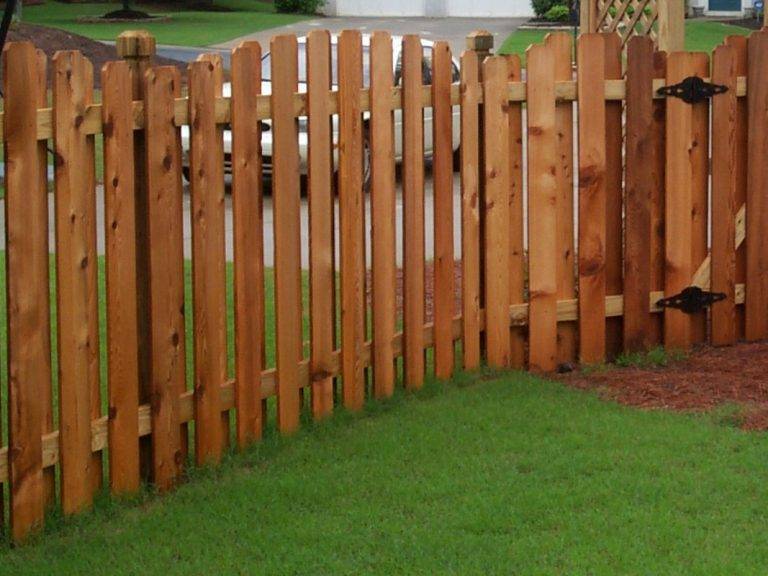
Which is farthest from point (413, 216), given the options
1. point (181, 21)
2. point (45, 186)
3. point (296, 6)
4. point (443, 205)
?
point (296, 6)

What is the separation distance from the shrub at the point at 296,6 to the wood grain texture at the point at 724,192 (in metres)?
49.2

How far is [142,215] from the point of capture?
5.85 m

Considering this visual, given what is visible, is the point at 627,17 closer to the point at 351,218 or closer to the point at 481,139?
the point at 481,139

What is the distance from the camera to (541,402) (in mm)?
6934

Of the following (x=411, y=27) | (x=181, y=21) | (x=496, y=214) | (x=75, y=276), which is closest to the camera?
(x=75, y=276)

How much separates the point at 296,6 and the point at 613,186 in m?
49.7

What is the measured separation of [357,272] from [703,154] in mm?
2110

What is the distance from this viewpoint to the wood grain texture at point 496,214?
24.2 feet

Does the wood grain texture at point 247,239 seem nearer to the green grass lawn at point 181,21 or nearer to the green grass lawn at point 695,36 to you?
the green grass lawn at point 695,36

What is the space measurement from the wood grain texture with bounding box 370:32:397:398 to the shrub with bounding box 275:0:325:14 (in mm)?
50168

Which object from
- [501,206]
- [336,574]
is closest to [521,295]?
[501,206]

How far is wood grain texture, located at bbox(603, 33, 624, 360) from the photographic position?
7715 millimetres

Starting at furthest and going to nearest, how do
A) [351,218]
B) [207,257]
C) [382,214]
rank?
[382,214], [351,218], [207,257]

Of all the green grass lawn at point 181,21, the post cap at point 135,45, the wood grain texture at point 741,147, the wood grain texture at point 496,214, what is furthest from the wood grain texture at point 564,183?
the green grass lawn at point 181,21
